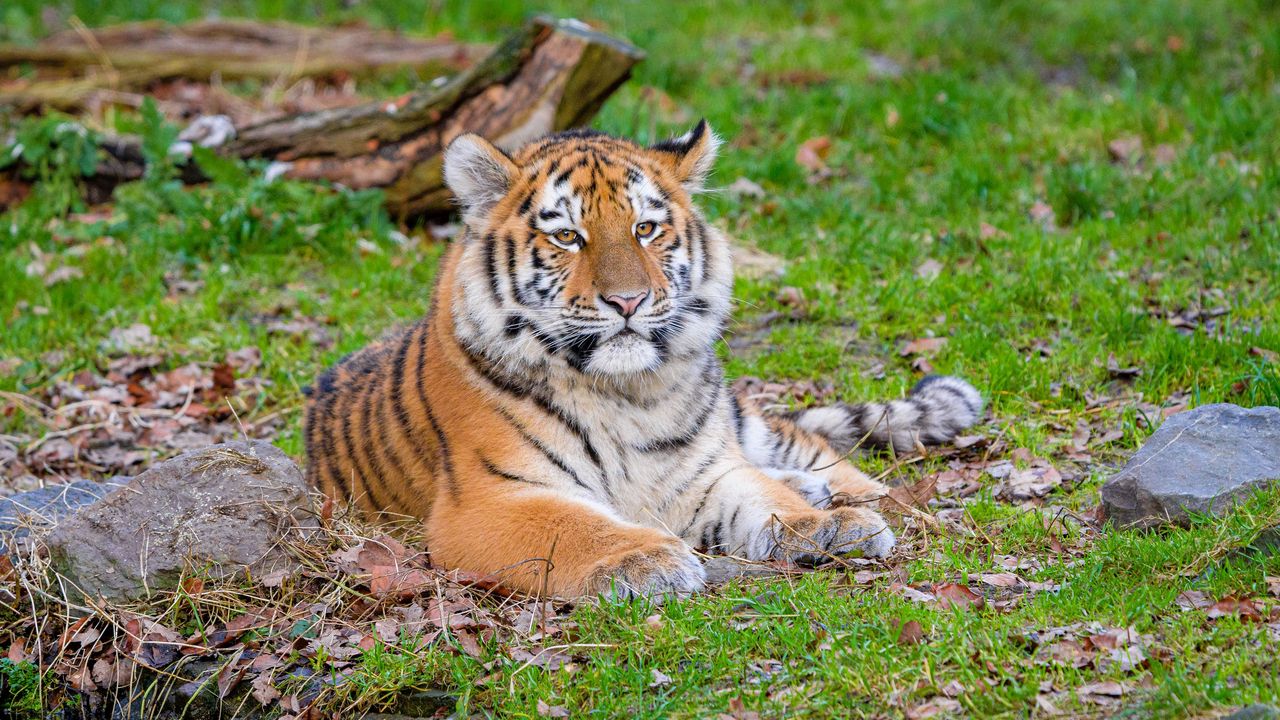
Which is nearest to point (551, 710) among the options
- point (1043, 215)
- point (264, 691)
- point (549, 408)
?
point (264, 691)

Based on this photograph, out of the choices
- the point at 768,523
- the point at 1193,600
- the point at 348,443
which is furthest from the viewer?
the point at 348,443

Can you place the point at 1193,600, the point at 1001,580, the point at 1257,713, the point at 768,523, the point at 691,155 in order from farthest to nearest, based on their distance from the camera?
the point at 691,155
the point at 768,523
the point at 1001,580
the point at 1193,600
the point at 1257,713

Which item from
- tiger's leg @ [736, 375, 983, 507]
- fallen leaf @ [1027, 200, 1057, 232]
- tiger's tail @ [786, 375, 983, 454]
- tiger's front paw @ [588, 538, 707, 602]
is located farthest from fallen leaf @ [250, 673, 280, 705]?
fallen leaf @ [1027, 200, 1057, 232]

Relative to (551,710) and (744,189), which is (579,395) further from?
(744,189)

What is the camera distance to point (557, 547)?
13.9ft

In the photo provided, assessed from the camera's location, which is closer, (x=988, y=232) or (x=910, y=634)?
(x=910, y=634)

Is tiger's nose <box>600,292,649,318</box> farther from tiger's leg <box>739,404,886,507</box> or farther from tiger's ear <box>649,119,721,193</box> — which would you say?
tiger's leg <box>739,404,886,507</box>

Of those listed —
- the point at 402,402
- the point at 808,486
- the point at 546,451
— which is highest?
the point at 546,451

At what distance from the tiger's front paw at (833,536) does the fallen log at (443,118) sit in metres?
4.10

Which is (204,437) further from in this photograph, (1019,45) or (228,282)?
(1019,45)

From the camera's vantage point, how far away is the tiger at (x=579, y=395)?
14.5ft

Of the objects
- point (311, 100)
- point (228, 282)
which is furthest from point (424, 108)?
point (311, 100)

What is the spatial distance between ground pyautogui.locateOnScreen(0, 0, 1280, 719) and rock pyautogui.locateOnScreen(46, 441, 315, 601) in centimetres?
73

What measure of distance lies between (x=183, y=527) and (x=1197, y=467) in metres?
3.45
